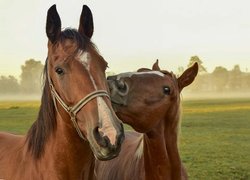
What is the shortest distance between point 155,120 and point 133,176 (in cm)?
91

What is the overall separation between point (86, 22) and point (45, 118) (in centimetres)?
91

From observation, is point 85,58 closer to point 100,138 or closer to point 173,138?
point 100,138

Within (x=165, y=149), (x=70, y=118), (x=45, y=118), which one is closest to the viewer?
(x=70, y=118)

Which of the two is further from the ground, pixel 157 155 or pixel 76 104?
pixel 76 104

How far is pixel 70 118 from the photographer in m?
3.17

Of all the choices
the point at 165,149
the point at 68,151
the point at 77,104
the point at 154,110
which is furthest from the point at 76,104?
the point at 165,149

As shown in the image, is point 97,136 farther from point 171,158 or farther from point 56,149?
point 171,158

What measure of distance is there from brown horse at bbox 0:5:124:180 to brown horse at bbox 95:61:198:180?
31.2 inches

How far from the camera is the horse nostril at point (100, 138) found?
286cm

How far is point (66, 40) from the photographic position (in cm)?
324

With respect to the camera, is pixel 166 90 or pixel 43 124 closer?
pixel 43 124

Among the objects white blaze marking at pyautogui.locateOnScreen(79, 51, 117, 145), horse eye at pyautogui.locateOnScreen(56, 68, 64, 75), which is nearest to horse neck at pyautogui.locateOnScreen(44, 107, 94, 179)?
horse eye at pyautogui.locateOnScreen(56, 68, 64, 75)

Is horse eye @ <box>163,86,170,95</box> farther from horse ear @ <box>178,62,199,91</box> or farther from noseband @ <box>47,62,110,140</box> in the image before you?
noseband @ <box>47,62,110,140</box>

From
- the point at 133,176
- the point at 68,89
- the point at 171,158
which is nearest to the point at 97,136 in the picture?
the point at 68,89
